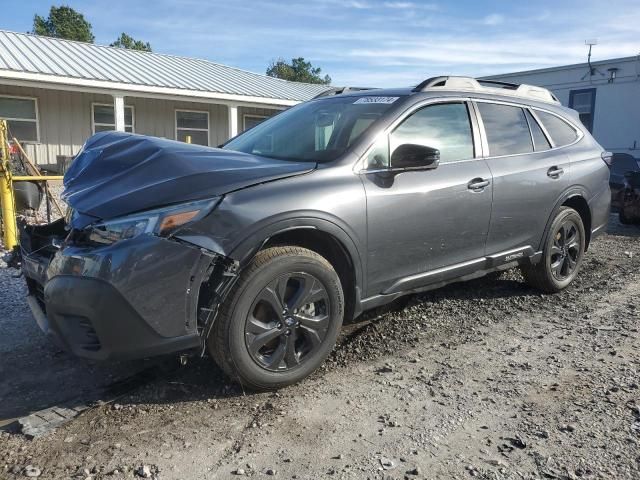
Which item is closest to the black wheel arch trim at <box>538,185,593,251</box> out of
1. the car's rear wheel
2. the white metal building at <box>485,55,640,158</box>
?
the car's rear wheel

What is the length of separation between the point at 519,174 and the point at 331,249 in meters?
1.99

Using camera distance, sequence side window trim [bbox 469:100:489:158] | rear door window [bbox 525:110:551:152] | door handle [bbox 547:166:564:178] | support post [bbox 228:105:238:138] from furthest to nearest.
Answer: support post [bbox 228:105:238:138], rear door window [bbox 525:110:551:152], door handle [bbox 547:166:564:178], side window trim [bbox 469:100:489:158]

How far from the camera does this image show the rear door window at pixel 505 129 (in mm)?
4535

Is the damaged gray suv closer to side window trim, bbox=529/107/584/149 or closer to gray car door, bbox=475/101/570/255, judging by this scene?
gray car door, bbox=475/101/570/255

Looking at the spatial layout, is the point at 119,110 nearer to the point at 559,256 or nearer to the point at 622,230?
the point at 622,230

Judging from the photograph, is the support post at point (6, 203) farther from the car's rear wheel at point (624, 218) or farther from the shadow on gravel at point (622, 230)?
the car's rear wheel at point (624, 218)

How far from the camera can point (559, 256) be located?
524cm

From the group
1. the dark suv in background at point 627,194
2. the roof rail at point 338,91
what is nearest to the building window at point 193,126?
the dark suv in background at point 627,194

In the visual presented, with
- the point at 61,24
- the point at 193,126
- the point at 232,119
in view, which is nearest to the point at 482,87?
the point at 232,119

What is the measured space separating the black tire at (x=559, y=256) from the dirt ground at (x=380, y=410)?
2.03ft

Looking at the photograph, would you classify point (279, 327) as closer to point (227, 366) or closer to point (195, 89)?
point (227, 366)

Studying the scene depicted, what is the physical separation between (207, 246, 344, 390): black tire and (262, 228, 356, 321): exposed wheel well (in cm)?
12

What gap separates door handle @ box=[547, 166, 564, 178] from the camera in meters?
4.87

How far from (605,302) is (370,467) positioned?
348 centimetres
